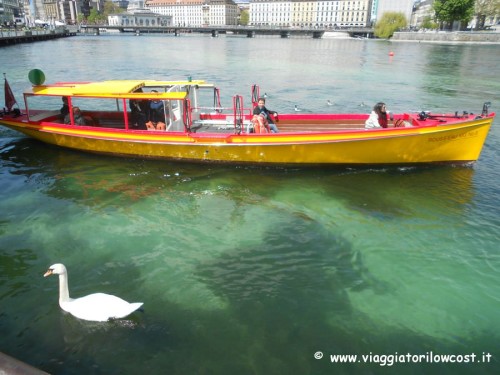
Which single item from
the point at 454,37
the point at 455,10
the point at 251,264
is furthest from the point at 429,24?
the point at 251,264

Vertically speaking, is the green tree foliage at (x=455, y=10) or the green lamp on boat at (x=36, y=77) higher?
the green tree foliage at (x=455, y=10)

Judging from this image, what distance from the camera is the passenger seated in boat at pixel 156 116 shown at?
43.3ft

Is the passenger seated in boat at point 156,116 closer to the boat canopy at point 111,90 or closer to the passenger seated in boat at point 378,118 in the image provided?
the boat canopy at point 111,90

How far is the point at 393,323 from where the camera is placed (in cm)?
652

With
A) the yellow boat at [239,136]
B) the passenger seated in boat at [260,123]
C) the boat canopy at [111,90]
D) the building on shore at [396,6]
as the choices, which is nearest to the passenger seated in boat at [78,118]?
the yellow boat at [239,136]

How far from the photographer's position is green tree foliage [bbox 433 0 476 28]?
103 meters

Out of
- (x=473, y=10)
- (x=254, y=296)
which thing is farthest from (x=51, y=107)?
(x=473, y=10)

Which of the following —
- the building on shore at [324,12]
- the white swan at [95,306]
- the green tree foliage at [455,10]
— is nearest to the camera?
the white swan at [95,306]

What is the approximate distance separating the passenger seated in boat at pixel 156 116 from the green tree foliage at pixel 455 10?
379ft

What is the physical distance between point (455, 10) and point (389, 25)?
1974cm

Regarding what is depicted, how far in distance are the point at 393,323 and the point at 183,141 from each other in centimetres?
857

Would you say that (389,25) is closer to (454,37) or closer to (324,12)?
(454,37)

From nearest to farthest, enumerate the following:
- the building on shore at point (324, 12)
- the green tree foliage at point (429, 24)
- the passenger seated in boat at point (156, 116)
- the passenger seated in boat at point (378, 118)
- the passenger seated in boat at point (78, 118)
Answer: the passenger seated in boat at point (378, 118) → the passenger seated in boat at point (156, 116) → the passenger seated in boat at point (78, 118) → the green tree foliage at point (429, 24) → the building on shore at point (324, 12)

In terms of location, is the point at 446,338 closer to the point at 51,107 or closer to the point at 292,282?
the point at 292,282
